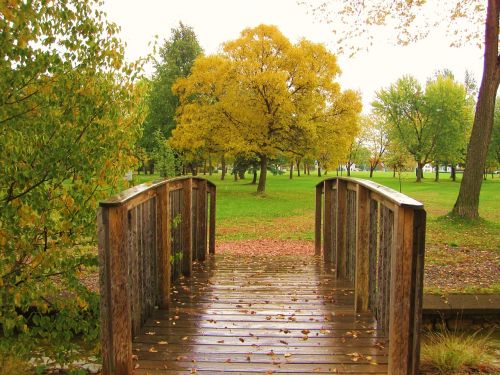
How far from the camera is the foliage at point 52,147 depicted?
2.89 m

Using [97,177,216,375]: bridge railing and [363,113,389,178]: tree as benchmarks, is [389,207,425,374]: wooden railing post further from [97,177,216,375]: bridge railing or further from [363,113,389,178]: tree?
[363,113,389,178]: tree

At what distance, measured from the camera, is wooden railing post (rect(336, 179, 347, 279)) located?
5695 mm

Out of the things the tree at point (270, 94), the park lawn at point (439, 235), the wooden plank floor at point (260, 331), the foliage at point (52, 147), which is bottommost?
the park lawn at point (439, 235)

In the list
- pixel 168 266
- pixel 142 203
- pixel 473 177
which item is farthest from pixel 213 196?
pixel 473 177

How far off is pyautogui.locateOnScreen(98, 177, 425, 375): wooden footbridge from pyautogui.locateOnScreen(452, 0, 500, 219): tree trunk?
7.38 m

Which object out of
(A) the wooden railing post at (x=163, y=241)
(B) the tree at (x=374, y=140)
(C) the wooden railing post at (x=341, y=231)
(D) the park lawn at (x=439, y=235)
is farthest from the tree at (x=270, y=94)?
(B) the tree at (x=374, y=140)

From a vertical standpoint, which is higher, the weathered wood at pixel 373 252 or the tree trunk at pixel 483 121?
the tree trunk at pixel 483 121

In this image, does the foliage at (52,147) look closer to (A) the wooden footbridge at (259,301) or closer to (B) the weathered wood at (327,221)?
(A) the wooden footbridge at (259,301)

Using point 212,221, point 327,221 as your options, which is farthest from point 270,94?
point 327,221

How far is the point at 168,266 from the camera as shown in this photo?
450 centimetres

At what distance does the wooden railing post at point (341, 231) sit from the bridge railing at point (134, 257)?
1930mm

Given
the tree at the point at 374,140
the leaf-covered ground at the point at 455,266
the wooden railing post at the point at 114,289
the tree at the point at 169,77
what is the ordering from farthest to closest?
the tree at the point at 374,140
the tree at the point at 169,77
the leaf-covered ground at the point at 455,266
the wooden railing post at the point at 114,289

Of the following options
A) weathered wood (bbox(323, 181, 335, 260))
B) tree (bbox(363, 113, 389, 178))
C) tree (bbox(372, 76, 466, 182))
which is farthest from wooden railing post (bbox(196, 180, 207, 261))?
tree (bbox(363, 113, 389, 178))

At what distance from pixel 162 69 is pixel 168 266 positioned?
32.8m
